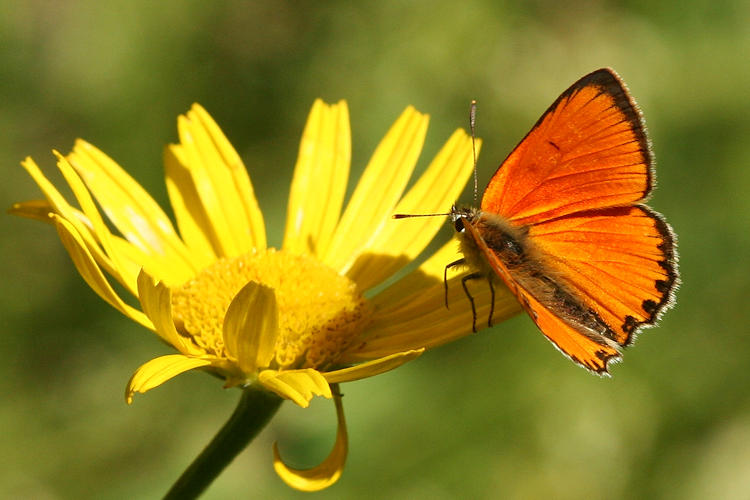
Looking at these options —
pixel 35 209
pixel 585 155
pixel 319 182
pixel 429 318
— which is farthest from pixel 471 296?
pixel 35 209

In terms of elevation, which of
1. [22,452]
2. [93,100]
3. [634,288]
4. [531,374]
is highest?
[93,100]

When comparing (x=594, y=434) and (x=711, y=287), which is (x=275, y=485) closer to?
(x=594, y=434)

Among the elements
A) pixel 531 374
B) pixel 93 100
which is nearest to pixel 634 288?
pixel 531 374

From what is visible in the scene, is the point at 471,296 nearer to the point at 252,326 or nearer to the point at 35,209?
the point at 252,326

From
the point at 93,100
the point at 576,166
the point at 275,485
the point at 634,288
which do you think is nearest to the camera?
the point at 634,288

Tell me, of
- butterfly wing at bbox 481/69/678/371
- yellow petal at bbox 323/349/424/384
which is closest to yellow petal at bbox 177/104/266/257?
butterfly wing at bbox 481/69/678/371

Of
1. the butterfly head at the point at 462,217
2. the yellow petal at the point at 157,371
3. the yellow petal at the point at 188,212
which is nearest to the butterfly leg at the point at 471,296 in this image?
the butterfly head at the point at 462,217
